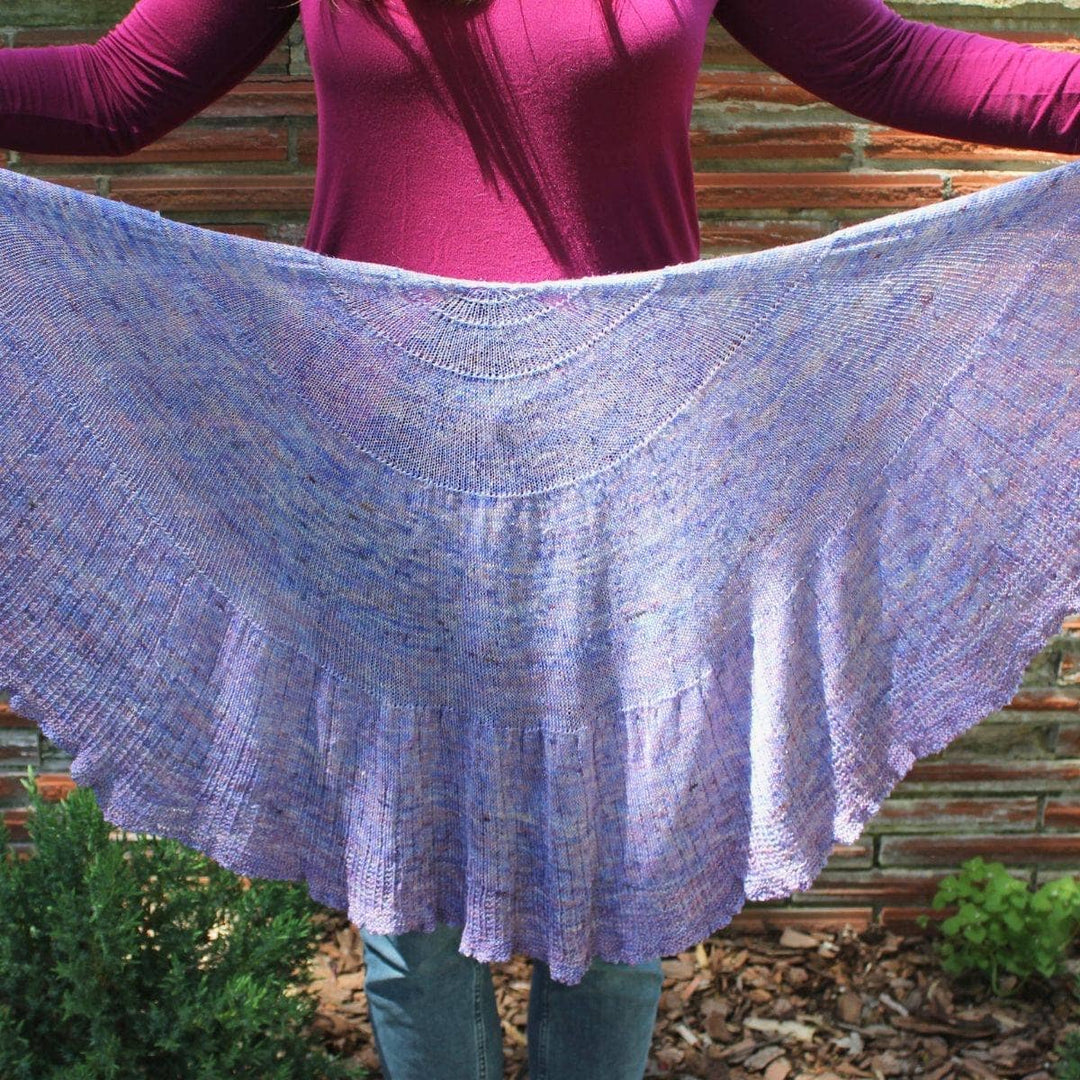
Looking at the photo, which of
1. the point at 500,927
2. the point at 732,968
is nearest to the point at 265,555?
the point at 500,927

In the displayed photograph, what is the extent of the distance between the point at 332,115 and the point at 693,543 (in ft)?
1.99

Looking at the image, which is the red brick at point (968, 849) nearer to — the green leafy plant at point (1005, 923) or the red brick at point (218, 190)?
the green leafy plant at point (1005, 923)

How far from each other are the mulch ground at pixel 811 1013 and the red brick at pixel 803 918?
0.02m

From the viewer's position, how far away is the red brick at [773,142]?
2254 millimetres

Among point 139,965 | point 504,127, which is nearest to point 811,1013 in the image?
point 139,965

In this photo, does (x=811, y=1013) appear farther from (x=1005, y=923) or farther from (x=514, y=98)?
(x=514, y=98)

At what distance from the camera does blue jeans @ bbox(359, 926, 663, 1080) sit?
1.58 meters

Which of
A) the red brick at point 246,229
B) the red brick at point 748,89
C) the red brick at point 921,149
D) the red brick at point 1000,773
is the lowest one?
the red brick at point 1000,773

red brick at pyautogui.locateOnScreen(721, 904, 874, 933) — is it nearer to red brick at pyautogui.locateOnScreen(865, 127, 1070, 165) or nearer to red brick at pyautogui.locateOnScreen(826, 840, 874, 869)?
red brick at pyautogui.locateOnScreen(826, 840, 874, 869)

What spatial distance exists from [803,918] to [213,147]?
183 cm

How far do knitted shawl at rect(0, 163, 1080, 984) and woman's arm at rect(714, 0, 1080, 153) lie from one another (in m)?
0.11

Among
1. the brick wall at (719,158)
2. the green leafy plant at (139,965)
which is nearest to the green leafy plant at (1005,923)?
the brick wall at (719,158)

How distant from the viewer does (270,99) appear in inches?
86.4

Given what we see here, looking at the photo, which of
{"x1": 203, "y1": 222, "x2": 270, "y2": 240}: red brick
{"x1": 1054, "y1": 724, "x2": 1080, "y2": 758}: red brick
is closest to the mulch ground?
{"x1": 1054, "y1": 724, "x2": 1080, "y2": 758}: red brick
